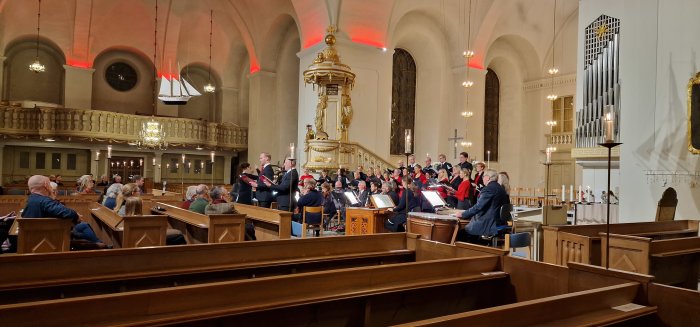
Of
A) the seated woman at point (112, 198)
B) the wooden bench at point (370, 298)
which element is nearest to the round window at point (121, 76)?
the seated woman at point (112, 198)

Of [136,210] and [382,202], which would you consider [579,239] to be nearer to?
[382,202]

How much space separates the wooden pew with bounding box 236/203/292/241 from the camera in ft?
21.5

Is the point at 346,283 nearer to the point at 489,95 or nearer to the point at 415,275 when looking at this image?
the point at 415,275

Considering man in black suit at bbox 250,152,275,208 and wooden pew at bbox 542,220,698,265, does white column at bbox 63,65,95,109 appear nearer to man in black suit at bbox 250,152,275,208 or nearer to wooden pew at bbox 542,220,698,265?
man in black suit at bbox 250,152,275,208

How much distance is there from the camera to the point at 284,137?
20625 millimetres

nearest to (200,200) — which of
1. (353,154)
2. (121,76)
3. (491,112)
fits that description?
(353,154)

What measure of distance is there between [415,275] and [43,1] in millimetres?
21802

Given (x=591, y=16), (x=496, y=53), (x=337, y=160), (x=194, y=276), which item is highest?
(x=496, y=53)

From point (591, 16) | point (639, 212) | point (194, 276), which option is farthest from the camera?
point (591, 16)

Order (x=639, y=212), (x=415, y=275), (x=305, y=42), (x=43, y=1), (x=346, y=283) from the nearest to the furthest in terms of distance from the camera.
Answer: (x=346, y=283)
(x=415, y=275)
(x=639, y=212)
(x=305, y=42)
(x=43, y=1)

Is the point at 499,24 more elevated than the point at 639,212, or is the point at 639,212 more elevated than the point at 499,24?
the point at 499,24

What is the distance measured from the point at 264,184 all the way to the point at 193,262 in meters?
4.65

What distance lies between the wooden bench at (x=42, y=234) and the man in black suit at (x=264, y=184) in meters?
3.50

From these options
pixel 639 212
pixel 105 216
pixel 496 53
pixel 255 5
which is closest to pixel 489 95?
pixel 496 53
